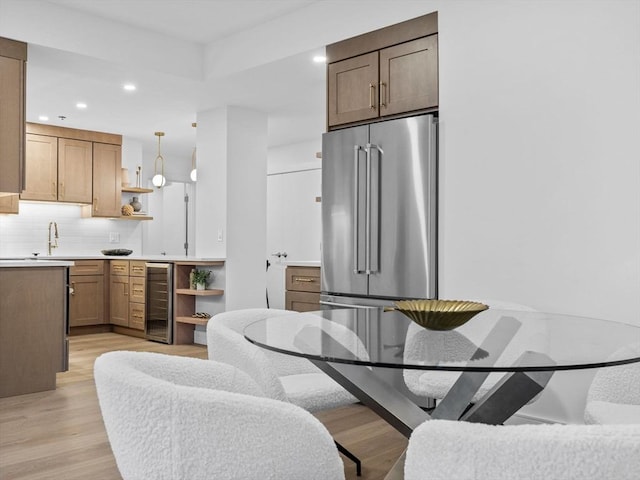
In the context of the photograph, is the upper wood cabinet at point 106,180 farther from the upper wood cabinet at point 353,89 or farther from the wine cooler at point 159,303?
the upper wood cabinet at point 353,89

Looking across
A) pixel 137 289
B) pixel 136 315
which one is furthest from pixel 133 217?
pixel 136 315

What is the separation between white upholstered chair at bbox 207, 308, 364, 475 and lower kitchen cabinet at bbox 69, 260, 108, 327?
16.5 feet

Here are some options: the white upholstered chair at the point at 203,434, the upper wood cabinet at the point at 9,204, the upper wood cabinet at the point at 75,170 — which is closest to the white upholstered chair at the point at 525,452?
the white upholstered chair at the point at 203,434

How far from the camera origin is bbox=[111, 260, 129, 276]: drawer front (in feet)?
23.1

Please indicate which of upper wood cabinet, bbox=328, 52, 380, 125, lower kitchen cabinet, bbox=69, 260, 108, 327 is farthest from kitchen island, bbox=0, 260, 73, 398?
lower kitchen cabinet, bbox=69, 260, 108, 327

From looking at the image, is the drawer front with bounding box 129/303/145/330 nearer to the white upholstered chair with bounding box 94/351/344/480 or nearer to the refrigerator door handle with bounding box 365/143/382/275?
the refrigerator door handle with bounding box 365/143/382/275

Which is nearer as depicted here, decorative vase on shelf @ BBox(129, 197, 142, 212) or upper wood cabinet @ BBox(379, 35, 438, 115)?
upper wood cabinet @ BBox(379, 35, 438, 115)

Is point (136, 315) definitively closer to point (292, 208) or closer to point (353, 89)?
point (292, 208)

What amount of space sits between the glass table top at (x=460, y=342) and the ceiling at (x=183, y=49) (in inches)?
92.6

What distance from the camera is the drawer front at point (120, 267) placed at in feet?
23.1

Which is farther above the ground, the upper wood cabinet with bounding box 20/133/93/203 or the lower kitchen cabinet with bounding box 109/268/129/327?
the upper wood cabinet with bounding box 20/133/93/203

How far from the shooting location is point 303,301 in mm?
6254

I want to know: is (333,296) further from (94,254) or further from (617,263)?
(94,254)

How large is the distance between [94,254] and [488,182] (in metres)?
6.00
